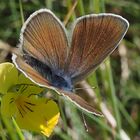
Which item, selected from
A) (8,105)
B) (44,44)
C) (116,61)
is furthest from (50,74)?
(116,61)

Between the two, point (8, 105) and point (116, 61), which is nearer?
point (8, 105)

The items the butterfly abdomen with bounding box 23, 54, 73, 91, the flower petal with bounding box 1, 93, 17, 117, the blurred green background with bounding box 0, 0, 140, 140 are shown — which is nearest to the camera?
the flower petal with bounding box 1, 93, 17, 117

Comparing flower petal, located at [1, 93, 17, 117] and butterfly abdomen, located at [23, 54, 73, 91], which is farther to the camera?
butterfly abdomen, located at [23, 54, 73, 91]

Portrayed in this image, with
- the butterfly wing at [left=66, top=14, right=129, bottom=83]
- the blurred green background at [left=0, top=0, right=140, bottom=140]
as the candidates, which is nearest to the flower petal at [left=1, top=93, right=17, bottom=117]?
the butterfly wing at [left=66, top=14, right=129, bottom=83]

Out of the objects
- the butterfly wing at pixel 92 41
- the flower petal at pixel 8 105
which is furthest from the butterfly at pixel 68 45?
the flower petal at pixel 8 105

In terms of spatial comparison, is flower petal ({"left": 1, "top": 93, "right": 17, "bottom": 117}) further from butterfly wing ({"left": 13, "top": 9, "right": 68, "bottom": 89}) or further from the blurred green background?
the blurred green background

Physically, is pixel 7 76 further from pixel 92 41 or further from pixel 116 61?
pixel 116 61

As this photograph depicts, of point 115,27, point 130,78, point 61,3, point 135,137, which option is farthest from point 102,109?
point 115,27
